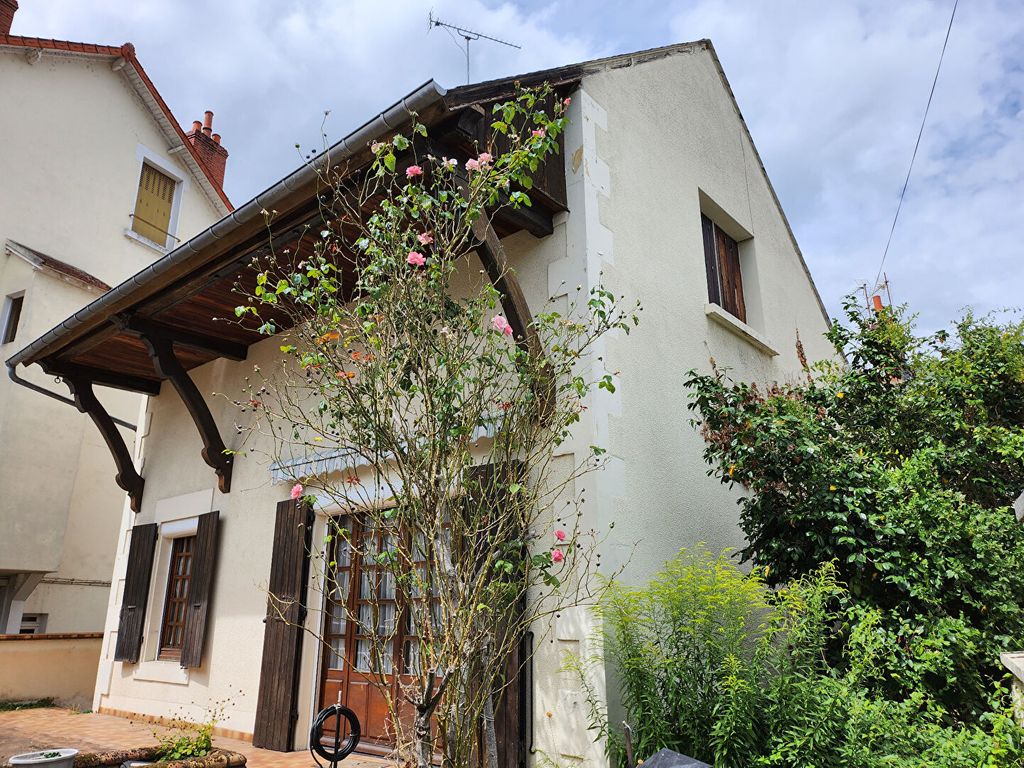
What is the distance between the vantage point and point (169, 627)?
24.4 feet

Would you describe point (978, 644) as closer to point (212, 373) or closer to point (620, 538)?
point (620, 538)

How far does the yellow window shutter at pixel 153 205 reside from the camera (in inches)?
471

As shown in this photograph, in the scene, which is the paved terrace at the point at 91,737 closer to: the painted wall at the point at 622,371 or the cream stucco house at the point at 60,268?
the painted wall at the point at 622,371

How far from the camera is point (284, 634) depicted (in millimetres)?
5875

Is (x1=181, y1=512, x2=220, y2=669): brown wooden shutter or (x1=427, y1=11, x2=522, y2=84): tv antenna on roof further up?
(x1=427, y1=11, x2=522, y2=84): tv antenna on roof

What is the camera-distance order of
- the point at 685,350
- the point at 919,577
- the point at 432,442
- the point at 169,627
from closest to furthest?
1. the point at 432,442
2. the point at 919,577
3. the point at 685,350
4. the point at 169,627

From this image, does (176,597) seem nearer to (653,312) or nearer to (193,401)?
(193,401)

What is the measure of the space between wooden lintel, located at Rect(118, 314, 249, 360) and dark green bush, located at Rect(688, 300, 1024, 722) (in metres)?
4.68

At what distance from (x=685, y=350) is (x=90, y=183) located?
9.99 meters

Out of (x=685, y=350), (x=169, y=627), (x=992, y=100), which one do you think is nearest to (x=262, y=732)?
(x=169, y=627)

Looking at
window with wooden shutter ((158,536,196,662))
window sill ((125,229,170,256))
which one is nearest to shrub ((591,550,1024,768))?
window with wooden shutter ((158,536,196,662))

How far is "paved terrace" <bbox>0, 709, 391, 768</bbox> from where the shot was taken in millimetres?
5242

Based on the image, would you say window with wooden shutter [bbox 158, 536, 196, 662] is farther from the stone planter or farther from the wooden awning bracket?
the stone planter

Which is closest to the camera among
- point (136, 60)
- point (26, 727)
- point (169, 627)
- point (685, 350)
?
point (685, 350)
